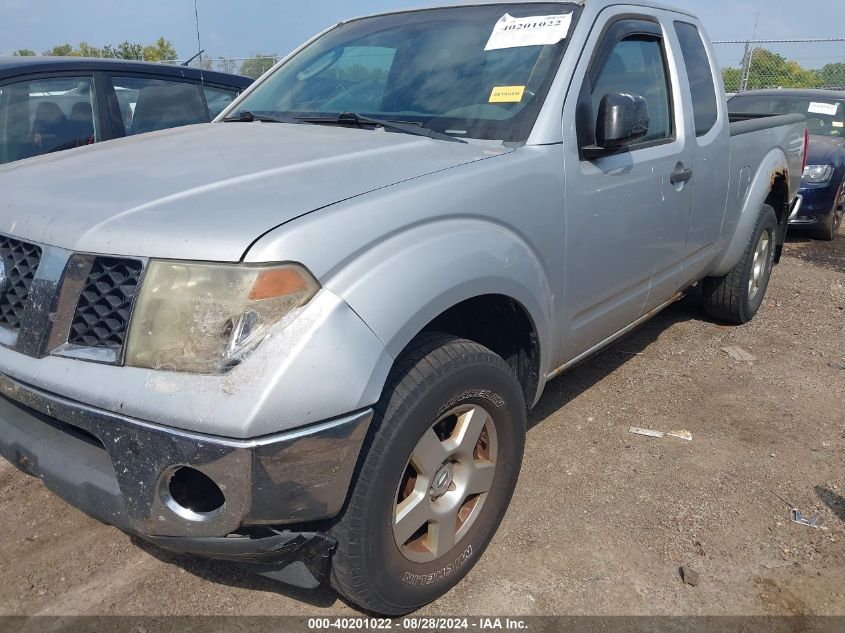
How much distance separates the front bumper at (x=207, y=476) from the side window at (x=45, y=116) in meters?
2.80

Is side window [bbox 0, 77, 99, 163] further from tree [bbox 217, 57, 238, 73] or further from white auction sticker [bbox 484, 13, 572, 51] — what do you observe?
white auction sticker [bbox 484, 13, 572, 51]

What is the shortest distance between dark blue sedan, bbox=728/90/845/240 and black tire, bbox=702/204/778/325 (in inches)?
117

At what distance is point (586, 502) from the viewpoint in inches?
115

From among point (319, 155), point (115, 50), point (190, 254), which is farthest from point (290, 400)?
point (115, 50)

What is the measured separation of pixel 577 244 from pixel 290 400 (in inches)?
56.7

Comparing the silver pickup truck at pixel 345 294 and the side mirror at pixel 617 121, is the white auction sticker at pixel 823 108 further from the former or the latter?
the side mirror at pixel 617 121

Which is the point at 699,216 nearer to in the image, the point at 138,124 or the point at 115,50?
the point at 138,124

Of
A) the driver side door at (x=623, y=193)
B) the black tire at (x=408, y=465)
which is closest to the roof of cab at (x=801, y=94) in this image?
the driver side door at (x=623, y=193)

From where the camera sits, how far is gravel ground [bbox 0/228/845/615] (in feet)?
7.77

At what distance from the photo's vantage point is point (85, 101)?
4492 millimetres

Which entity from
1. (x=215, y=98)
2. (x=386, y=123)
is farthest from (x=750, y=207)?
(x=215, y=98)

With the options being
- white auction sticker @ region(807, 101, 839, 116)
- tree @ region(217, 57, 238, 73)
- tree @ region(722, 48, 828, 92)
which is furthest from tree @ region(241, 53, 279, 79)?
tree @ region(722, 48, 828, 92)

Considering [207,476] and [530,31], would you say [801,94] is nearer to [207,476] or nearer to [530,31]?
[530,31]

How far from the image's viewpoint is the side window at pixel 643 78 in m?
3.04
